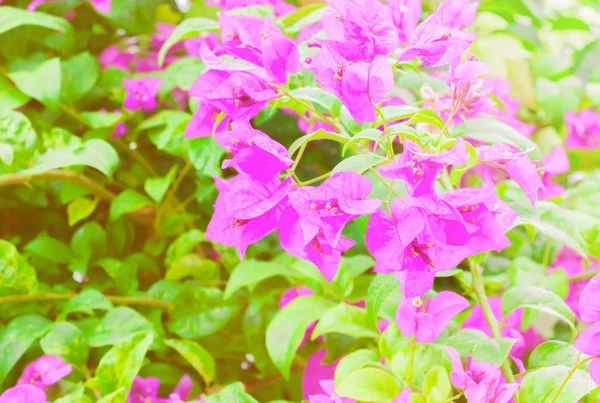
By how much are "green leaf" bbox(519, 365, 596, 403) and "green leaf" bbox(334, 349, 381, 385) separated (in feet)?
0.50

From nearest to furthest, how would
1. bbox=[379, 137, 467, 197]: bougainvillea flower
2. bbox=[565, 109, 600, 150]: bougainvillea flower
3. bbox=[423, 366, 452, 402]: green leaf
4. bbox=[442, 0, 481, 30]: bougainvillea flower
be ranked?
1. bbox=[379, 137, 467, 197]: bougainvillea flower
2. bbox=[423, 366, 452, 402]: green leaf
3. bbox=[442, 0, 481, 30]: bougainvillea flower
4. bbox=[565, 109, 600, 150]: bougainvillea flower

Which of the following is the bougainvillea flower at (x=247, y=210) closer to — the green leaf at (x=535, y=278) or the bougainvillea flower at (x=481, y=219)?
the bougainvillea flower at (x=481, y=219)

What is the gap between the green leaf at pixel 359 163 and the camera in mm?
467

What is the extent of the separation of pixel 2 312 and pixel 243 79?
0.50 metres

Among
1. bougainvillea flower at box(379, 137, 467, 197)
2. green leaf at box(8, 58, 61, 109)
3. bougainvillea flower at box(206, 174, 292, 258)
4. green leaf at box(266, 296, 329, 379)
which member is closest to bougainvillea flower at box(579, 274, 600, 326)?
bougainvillea flower at box(379, 137, 467, 197)

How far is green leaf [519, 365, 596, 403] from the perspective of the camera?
0.50 metres

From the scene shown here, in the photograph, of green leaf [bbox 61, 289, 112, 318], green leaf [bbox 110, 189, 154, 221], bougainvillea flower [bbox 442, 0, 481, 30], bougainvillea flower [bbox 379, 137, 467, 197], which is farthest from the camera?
green leaf [bbox 110, 189, 154, 221]

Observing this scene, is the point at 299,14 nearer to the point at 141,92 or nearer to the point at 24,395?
the point at 141,92

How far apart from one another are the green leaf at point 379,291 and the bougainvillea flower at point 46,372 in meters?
0.35

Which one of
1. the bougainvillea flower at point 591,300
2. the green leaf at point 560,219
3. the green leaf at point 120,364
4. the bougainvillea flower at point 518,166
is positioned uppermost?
the bougainvillea flower at point 518,166

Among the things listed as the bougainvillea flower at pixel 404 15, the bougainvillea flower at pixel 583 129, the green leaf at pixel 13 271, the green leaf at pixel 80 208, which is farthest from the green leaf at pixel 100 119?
the bougainvillea flower at pixel 583 129

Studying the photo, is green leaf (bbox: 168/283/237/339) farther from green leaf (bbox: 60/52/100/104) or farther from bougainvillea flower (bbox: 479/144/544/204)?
bougainvillea flower (bbox: 479/144/544/204)

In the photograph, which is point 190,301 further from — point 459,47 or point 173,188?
point 459,47

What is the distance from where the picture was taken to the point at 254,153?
45cm
